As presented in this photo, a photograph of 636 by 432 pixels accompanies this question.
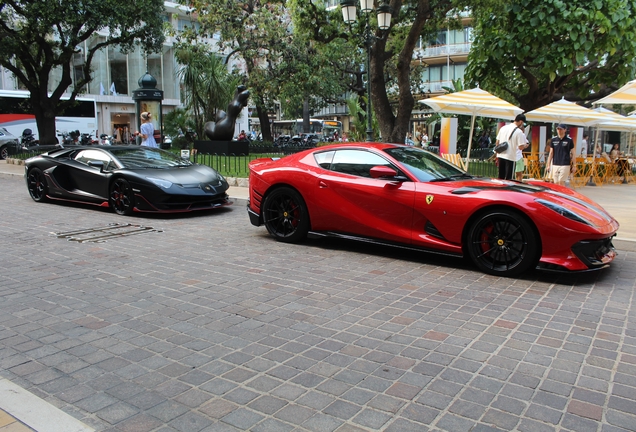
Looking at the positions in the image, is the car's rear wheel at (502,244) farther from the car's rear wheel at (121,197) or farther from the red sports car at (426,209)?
the car's rear wheel at (121,197)

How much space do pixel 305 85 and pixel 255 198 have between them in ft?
74.1

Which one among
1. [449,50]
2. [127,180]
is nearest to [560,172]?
[127,180]

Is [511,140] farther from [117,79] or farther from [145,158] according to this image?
[117,79]

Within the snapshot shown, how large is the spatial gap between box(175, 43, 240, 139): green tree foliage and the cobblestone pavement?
865 inches

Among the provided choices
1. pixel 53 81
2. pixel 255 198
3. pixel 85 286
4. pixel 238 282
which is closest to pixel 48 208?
pixel 255 198

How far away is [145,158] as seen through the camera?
10.2m

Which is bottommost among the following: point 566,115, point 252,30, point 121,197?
point 121,197

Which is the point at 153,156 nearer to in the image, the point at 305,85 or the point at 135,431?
the point at 135,431

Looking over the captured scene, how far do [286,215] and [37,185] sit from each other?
262 inches

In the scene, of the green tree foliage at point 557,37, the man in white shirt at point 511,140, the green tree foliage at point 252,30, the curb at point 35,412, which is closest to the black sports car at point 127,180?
the man in white shirt at point 511,140

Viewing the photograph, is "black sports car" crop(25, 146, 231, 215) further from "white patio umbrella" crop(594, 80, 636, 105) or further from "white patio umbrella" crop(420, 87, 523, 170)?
"white patio umbrella" crop(594, 80, 636, 105)

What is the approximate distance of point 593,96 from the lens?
21609 mm

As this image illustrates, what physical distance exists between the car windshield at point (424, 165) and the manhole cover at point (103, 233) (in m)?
3.97

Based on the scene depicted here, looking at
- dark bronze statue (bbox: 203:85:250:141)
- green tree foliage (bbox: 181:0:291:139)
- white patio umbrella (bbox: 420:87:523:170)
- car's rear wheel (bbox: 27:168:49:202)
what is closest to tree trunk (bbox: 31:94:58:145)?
dark bronze statue (bbox: 203:85:250:141)
